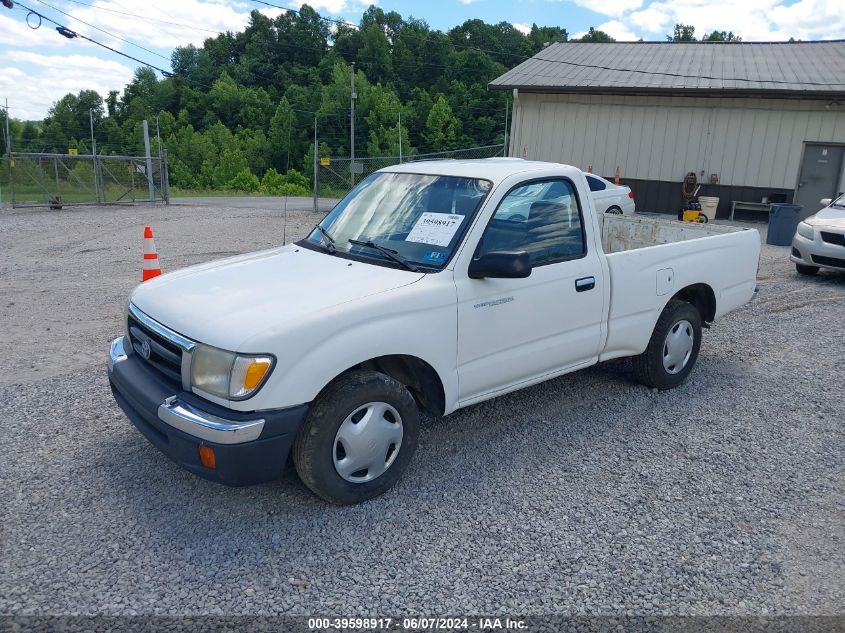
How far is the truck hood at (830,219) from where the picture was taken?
973 centimetres

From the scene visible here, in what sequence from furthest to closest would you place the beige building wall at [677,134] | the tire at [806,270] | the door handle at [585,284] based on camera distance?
the beige building wall at [677,134] → the tire at [806,270] → the door handle at [585,284]

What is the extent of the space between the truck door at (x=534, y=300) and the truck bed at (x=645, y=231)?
171 centimetres

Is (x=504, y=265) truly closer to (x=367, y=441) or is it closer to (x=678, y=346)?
(x=367, y=441)

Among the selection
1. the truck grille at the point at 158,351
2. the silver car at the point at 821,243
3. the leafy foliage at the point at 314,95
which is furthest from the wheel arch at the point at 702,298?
the leafy foliage at the point at 314,95

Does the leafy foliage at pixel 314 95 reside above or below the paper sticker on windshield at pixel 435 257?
above

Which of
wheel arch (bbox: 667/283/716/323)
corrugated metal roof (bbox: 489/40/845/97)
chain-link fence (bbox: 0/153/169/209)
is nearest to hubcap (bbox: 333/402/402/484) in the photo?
wheel arch (bbox: 667/283/716/323)

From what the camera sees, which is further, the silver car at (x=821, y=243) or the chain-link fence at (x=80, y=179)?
the chain-link fence at (x=80, y=179)

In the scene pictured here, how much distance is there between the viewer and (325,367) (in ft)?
10.4

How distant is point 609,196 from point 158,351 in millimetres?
12691

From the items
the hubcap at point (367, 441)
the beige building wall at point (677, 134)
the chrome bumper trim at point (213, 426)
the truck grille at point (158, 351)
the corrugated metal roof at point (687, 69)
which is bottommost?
the hubcap at point (367, 441)

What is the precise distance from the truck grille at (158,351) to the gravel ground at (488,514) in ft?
2.32

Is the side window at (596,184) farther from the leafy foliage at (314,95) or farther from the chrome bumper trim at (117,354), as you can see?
the leafy foliage at (314,95)

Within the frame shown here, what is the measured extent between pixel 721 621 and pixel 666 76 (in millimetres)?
20188

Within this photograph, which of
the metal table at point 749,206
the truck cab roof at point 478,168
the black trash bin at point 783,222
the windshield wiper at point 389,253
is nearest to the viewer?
the windshield wiper at point 389,253
